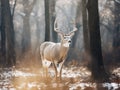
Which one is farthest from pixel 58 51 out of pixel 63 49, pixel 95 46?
pixel 95 46

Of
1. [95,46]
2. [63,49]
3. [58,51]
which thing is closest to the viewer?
[95,46]

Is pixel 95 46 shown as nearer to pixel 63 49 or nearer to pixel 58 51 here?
pixel 63 49

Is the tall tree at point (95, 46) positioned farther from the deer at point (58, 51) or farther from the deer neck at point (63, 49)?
the deer neck at point (63, 49)

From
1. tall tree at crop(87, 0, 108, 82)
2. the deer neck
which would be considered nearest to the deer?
the deer neck

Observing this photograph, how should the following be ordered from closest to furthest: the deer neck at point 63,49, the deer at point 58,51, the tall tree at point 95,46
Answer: the tall tree at point 95,46
the deer at point 58,51
the deer neck at point 63,49

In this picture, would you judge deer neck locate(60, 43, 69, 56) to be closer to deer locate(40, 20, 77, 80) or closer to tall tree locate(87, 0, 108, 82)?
deer locate(40, 20, 77, 80)

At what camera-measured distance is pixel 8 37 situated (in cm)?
2441

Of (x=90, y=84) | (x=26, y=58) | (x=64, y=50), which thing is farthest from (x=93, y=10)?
(x=26, y=58)

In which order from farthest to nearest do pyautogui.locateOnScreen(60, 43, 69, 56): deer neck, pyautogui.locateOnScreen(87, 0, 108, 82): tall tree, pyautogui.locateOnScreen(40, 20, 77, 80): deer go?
pyautogui.locateOnScreen(60, 43, 69, 56): deer neck → pyautogui.locateOnScreen(40, 20, 77, 80): deer → pyautogui.locateOnScreen(87, 0, 108, 82): tall tree

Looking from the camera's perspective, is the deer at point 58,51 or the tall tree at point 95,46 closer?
the tall tree at point 95,46

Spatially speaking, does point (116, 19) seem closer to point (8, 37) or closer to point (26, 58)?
point (26, 58)

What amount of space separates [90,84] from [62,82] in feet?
5.03

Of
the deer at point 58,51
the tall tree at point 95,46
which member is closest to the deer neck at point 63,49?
the deer at point 58,51

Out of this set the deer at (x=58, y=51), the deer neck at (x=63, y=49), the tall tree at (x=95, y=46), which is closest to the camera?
the tall tree at (x=95, y=46)
